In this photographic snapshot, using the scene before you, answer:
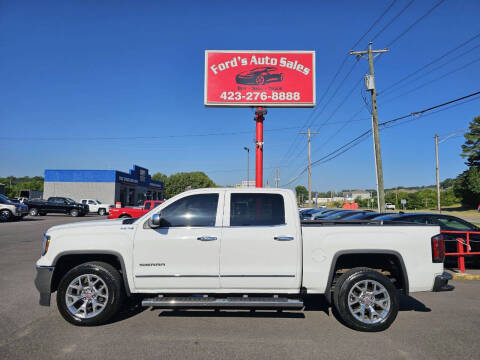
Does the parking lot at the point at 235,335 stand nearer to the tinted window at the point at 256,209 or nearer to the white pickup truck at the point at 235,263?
the white pickup truck at the point at 235,263

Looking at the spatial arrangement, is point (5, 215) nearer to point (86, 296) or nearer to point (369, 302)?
point (86, 296)

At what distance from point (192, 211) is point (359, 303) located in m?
2.64

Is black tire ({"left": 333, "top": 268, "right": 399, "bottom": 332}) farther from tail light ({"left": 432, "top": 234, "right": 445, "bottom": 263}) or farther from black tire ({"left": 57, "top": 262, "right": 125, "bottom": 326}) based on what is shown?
black tire ({"left": 57, "top": 262, "right": 125, "bottom": 326})

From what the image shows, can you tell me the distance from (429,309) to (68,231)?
5708 mm

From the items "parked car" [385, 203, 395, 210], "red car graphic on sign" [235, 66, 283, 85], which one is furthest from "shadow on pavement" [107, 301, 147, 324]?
"parked car" [385, 203, 395, 210]

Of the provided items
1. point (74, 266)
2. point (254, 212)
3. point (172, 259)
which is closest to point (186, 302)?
point (172, 259)

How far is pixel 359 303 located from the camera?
4461 millimetres

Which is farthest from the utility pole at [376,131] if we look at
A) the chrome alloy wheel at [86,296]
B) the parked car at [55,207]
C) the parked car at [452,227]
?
the parked car at [55,207]

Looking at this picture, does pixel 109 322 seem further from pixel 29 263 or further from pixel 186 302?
pixel 29 263

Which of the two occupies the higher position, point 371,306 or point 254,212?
point 254,212

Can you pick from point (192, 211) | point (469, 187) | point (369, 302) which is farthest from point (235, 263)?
point (469, 187)

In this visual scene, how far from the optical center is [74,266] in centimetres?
484

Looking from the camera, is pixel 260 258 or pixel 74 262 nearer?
pixel 260 258

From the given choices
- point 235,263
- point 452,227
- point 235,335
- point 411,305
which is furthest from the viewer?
point 452,227
